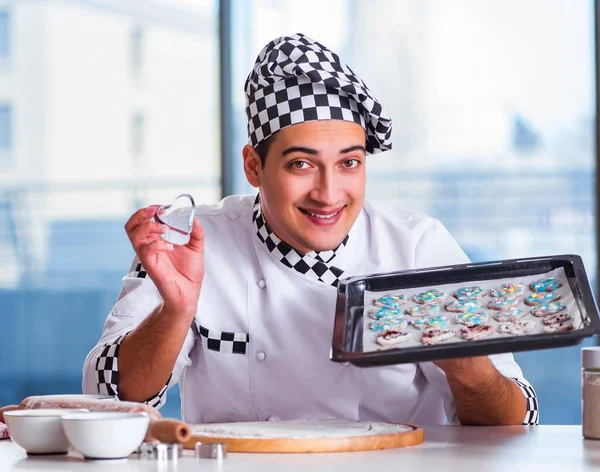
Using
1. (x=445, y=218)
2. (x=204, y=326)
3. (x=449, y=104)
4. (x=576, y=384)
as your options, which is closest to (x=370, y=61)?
(x=449, y=104)

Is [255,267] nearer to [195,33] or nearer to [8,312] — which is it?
[195,33]

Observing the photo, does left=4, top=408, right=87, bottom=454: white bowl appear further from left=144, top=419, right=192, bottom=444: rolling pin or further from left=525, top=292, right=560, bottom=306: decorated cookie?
left=525, top=292, right=560, bottom=306: decorated cookie

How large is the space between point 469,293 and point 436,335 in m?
0.20

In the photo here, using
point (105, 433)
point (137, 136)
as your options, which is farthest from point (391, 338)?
point (137, 136)

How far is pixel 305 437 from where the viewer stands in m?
1.44

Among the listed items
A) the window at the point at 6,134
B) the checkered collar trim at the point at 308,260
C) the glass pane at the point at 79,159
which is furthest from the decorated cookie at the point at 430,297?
the window at the point at 6,134

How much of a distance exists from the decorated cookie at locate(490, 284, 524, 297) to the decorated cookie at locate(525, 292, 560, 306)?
0.03m

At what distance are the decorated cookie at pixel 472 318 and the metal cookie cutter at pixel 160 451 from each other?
0.55m

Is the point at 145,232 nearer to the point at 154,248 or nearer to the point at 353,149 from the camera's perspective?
the point at 154,248

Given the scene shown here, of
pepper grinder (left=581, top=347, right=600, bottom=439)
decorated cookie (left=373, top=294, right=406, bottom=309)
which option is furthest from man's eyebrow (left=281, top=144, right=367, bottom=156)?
pepper grinder (left=581, top=347, right=600, bottom=439)

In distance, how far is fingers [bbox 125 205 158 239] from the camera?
5.68 feet

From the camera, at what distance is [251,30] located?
405 cm

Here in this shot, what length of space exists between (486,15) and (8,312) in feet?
9.25

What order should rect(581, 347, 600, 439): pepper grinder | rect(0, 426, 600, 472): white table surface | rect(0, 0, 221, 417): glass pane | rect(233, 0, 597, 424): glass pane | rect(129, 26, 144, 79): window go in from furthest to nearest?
rect(129, 26, 144, 79): window < rect(0, 0, 221, 417): glass pane < rect(233, 0, 597, 424): glass pane < rect(581, 347, 600, 439): pepper grinder < rect(0, 426, 600, 472): white table surface
